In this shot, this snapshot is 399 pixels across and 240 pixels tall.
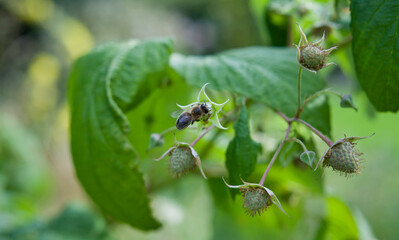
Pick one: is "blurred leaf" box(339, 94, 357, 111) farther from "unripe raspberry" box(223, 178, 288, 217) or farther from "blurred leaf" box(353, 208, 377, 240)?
"blurred leaf" box(353, 208, 377, 240)

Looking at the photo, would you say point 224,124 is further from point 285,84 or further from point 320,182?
point 320,182

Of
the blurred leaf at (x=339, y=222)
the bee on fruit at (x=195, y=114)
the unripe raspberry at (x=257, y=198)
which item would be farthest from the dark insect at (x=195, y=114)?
the blurred leaf at (x=339, y=222)

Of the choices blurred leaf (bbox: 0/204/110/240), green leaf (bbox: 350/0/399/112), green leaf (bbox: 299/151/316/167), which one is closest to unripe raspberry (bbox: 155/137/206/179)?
green leaf (bbox: 299/151/316/167)

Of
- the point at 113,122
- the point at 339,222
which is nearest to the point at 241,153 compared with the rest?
the point at 113,122

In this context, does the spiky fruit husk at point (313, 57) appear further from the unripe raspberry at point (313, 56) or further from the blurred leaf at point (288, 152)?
the blurred leaf at point (288, 152)

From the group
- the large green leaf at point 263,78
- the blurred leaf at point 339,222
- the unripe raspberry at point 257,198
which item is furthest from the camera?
the blurred leaf at point 339,222

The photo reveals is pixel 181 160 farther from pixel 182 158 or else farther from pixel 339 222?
pixel 339 222
